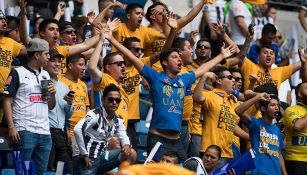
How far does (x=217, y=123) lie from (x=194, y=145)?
1.58 ft

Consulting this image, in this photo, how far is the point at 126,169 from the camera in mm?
6934

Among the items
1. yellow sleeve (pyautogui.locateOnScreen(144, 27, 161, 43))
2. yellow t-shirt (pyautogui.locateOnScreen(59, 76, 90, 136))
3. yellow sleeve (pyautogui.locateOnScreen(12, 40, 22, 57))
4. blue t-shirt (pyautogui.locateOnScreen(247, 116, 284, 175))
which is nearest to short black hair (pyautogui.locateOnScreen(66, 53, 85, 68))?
yellow t-shirt (pyautogui.locateOnScreen(59, 76, 90, 136))

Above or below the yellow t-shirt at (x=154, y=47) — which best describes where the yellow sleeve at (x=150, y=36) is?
above

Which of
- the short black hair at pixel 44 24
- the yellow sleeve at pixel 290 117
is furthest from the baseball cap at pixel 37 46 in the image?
the yellow sleeve at pixel 290 117

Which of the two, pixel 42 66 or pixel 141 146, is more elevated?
pixel 42 66

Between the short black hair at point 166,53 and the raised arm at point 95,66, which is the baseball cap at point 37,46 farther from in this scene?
the short black hair at point 166,53

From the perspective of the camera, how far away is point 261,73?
15.1m

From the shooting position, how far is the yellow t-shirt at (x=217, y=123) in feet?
44.0

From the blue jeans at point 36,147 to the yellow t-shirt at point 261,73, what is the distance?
407cm

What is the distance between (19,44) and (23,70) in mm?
1246

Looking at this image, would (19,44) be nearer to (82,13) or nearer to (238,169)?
(238,169)

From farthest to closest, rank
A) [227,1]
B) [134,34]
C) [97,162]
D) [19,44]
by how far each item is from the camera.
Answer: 1. [227,1]
2. [134,34]
3. [19,44]
4. [97,162]

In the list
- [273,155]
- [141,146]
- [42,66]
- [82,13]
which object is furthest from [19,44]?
[82,13]

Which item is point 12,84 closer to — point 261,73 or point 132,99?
point 132,99
